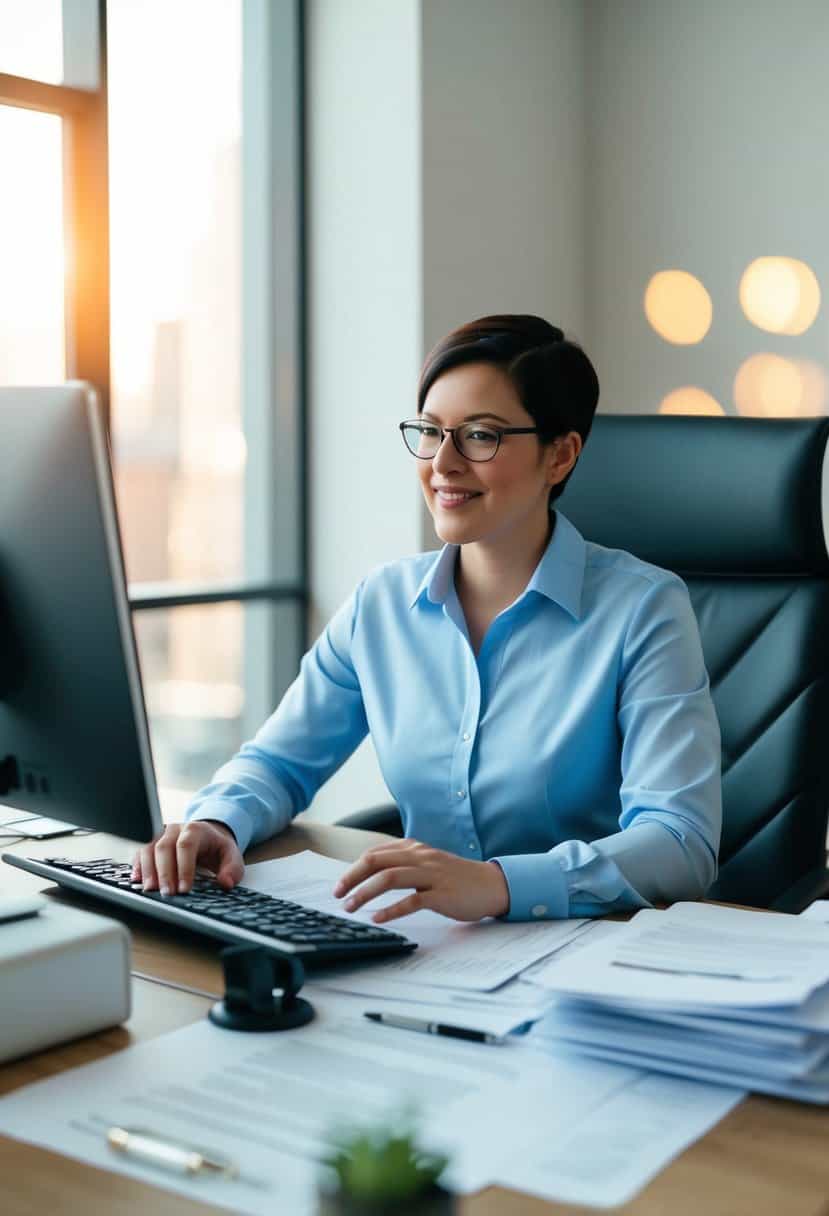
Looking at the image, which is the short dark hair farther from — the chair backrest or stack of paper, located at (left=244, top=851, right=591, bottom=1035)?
stack of paper, located at (left=244, top=851, right=591, bottom=1035)

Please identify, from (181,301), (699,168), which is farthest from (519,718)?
(699,168)

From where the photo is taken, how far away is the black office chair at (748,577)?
1829 millimetres

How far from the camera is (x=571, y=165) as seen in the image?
3525 mm

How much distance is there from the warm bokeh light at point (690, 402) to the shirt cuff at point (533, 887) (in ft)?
7.59

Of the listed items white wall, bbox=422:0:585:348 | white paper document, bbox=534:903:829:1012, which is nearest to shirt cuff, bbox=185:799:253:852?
white paper document, bbox=534:903:829:1012

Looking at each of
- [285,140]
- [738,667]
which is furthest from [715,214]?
[738,667]

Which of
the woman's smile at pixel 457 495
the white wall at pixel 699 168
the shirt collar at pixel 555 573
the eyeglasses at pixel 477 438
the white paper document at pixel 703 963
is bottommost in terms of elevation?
the white paper document at pixel 703 963

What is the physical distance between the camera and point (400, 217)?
3080mm

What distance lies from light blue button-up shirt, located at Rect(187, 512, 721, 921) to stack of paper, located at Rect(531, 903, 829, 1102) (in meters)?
0.39

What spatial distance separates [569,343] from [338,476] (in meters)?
1.65

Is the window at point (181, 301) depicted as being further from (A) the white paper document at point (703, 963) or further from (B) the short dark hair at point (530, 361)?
(A) the white paper document at point (703, 963)

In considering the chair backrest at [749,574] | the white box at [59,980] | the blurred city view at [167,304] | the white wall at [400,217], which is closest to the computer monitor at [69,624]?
the white box at [59,980]

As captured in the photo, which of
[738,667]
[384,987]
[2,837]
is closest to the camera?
[384,987]

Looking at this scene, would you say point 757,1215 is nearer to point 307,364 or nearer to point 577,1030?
point 577,1030
